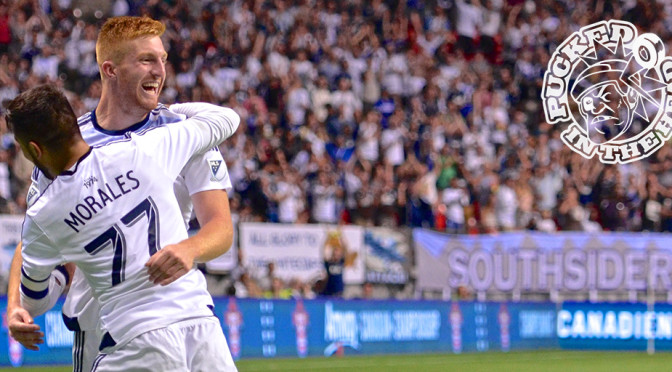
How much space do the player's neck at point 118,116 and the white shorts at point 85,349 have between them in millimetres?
759

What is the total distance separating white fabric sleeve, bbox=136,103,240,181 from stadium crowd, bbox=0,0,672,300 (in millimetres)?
12775

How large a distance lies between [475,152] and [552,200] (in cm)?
164

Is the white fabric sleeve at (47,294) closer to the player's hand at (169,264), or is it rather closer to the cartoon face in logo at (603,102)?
the player's hand at (169,264)

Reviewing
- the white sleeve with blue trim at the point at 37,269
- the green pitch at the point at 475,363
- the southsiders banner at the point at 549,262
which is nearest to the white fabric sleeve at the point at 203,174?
the white sleeve with blue trim at the point at 37,269

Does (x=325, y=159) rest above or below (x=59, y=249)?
below

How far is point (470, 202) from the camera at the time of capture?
20.8 metres

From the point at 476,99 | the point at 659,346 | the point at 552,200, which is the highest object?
the point at 476,99

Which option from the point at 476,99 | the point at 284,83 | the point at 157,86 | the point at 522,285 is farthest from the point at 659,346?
the point at 157,86

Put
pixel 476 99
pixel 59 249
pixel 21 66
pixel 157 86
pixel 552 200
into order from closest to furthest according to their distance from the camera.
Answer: pixel 59 249 → pixel 157 86 → pixel 21 66 → pixel 552 200 → pixel 476 99

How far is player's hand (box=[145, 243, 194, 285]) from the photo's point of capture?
12.6ft

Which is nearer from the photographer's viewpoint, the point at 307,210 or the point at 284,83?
the point at 307,210

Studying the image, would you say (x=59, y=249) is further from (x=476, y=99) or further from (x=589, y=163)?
(x=476, y=99)

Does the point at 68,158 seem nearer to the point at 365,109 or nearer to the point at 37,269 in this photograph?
the point at 37,269

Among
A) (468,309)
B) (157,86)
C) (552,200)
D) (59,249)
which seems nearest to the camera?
(59,249)
